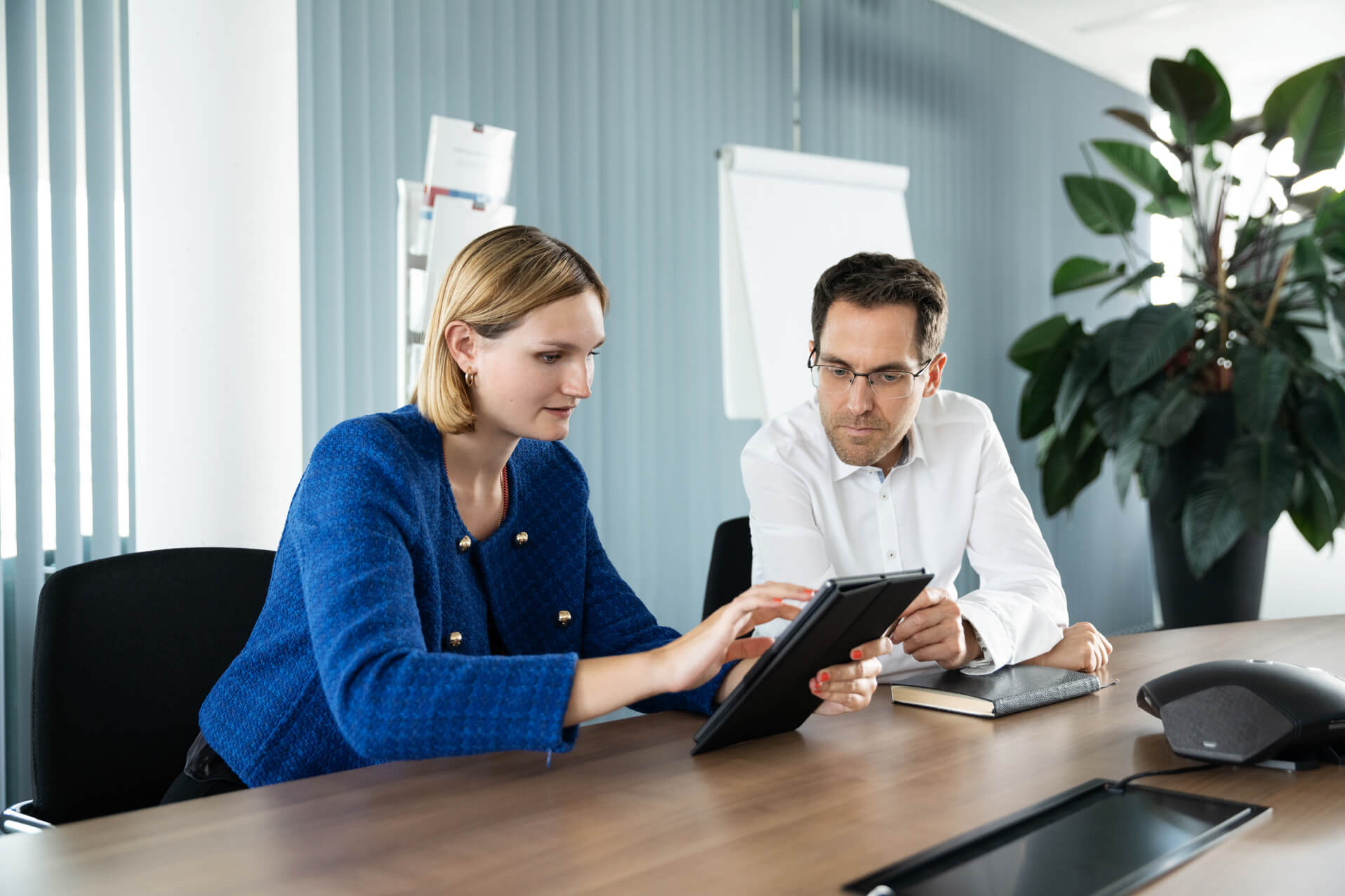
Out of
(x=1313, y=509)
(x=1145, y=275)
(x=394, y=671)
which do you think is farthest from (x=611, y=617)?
(x=1313, y=509)

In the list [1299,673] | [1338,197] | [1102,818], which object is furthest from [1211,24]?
[1102,818]

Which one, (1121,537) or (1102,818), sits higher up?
(1102,818)

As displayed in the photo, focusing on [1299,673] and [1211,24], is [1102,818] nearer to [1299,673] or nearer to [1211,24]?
[1299,673]

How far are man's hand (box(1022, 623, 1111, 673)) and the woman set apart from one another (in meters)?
0.44

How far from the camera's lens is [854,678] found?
1254 millimetres

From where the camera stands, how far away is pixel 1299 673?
1.19m

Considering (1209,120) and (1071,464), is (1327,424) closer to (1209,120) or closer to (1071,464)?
(1071,464)

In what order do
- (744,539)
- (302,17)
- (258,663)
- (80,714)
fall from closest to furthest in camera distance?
(258,663) < (80,714) < (744,539) < (302,17)

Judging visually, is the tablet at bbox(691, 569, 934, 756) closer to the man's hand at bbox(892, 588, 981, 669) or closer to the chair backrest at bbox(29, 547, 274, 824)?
the man's hand at bbox(892, 588, 981, 669)

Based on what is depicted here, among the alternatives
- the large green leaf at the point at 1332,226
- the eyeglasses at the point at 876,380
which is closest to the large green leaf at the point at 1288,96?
the large green leaf at the point at 1332,226

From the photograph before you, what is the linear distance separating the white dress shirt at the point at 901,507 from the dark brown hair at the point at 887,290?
0.68 ft

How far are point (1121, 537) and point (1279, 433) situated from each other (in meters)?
1.76

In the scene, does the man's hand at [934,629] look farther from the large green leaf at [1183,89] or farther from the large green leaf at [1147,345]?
the large green leaf at [1183,89]

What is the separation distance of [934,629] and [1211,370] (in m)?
3.57
